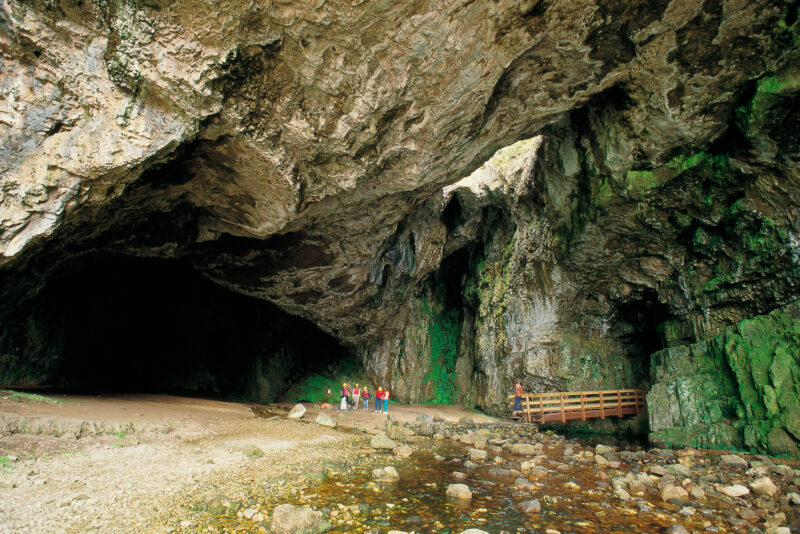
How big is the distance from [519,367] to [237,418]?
10.4 metres

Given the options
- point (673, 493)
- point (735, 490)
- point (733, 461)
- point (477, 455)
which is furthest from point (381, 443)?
point (733, 461)

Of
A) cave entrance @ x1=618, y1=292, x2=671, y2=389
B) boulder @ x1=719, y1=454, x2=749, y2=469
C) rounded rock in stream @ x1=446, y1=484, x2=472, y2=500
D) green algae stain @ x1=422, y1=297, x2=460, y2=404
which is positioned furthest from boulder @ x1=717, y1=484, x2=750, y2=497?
green algae stain @ x1=422, y1=297, x2=460, y2=404

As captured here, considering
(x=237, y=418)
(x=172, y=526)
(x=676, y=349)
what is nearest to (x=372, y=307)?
(x=237, y=418)

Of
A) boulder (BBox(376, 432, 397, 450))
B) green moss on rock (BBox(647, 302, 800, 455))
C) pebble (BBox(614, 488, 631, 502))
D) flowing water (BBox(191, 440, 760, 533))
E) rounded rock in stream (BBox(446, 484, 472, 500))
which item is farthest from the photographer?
green moss on rock (BBox(647, 302, 800, 455))

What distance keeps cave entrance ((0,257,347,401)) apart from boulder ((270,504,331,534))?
10.7 meters

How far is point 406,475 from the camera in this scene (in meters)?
7.30

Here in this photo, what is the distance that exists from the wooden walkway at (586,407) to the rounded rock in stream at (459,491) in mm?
8349

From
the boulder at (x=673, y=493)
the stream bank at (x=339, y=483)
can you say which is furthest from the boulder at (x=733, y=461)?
the boulder at (x=673, y=493)

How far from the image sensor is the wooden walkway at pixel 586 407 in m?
13.8

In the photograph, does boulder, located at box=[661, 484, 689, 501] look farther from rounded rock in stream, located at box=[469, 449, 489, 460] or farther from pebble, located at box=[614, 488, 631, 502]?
rounded rock in stream, located at box=[469, 449, 489, 460]

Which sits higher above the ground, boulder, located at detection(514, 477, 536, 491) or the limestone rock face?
the limestone rock face

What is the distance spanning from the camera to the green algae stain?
20.5 meters

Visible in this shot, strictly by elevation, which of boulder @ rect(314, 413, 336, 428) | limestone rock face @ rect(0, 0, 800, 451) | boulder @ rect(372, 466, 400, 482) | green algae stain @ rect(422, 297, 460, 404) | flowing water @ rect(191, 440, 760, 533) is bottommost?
flowing water @ rect(191, 440, 760, 533)

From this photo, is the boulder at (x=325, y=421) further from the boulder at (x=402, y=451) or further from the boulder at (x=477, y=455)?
the boulder at (x=477, y=455)
